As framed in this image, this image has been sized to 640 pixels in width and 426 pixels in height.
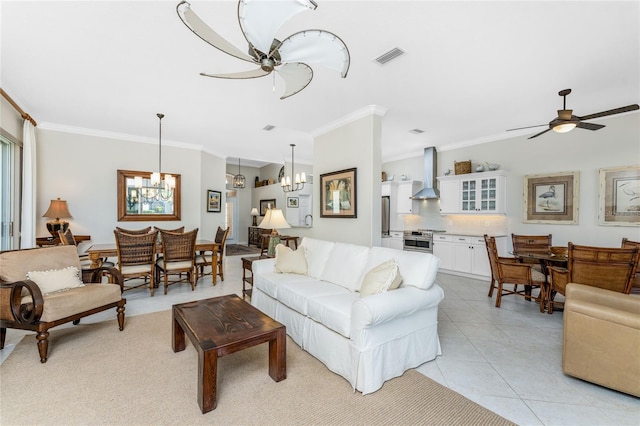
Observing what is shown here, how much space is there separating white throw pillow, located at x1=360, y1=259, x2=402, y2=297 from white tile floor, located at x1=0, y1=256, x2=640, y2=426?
72cm

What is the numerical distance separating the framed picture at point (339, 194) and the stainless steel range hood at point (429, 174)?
2585 millimetres

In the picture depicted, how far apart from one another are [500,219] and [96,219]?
7789mm

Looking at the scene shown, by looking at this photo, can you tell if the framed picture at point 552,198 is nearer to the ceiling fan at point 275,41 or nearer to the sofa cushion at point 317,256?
the sofa cushion at point 317,256

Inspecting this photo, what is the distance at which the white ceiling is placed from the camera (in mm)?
2109

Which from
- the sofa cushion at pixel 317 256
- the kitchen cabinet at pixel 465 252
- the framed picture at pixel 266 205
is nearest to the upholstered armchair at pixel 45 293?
the sofa cushion at pixel 317 256

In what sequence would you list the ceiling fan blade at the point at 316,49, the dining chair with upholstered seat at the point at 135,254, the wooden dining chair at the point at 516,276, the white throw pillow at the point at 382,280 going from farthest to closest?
the dining chair with upholstered seat at the point at 135,254 → the wooden dining chair at the point at 516,276 → the white throw pillow at the point at 382,280 → the ceiling fan blade at the point at 316,49

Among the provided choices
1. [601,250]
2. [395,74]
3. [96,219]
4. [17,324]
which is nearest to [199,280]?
[96,219]

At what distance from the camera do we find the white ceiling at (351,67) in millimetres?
2109

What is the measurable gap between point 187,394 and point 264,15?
2.42 metres

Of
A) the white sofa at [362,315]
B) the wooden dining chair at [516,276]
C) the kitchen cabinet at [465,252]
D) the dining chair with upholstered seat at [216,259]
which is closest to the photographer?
the white sofa at [362,315]

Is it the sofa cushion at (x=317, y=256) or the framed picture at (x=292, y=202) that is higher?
the framed picture at (x=292, y=202)

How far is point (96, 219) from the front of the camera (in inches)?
207

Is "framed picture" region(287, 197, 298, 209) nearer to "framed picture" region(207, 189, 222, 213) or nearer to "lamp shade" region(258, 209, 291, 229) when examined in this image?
"framed picture" region(207, 189, 222, 213)

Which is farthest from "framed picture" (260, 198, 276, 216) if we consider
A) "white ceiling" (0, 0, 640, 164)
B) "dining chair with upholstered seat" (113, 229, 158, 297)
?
"dining chair with upholstered seat" (113, 229, 158, 297)
